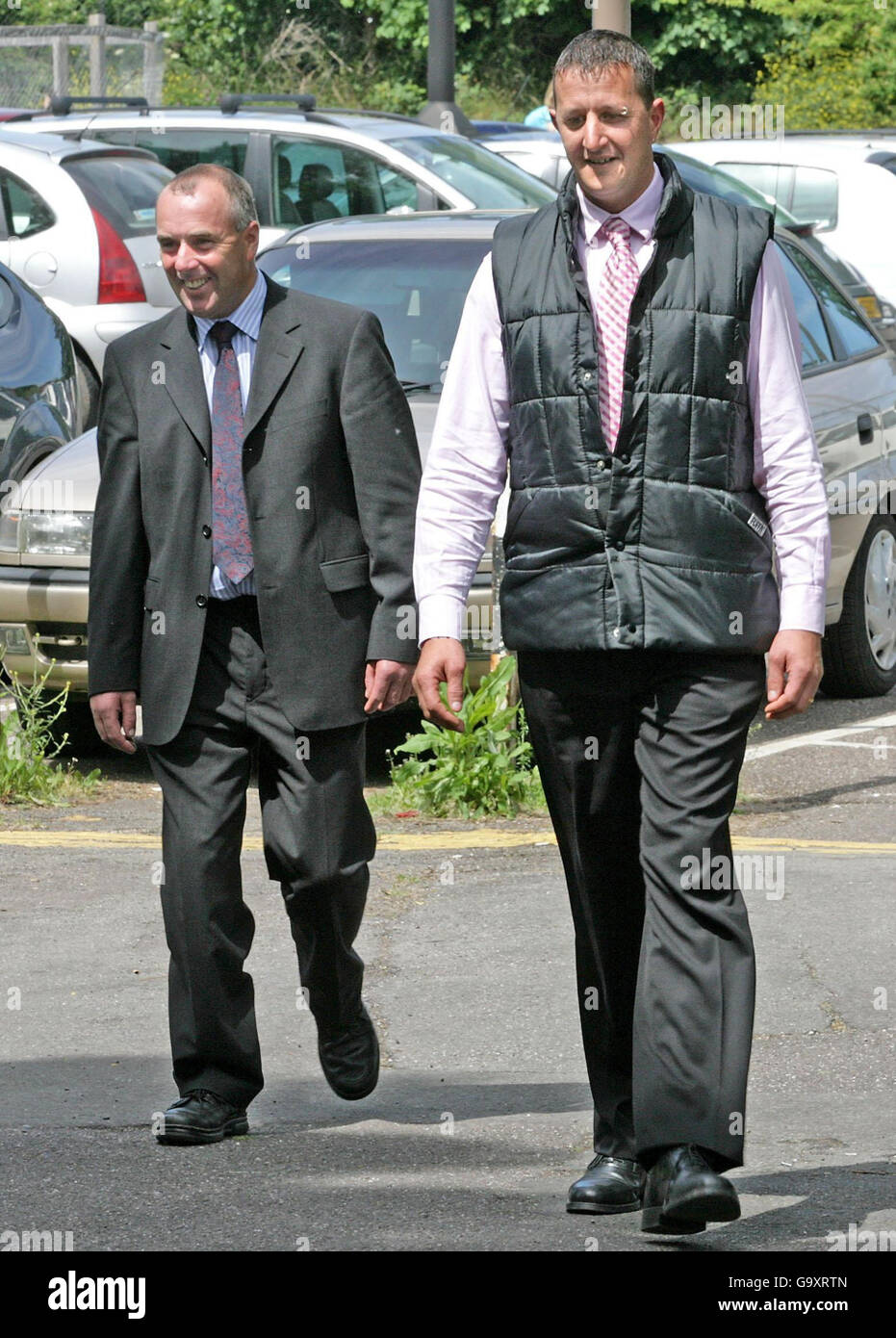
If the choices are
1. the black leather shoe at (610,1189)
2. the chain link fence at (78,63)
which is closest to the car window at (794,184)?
the black leather shoe at (610,1189)

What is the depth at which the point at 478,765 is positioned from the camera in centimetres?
774

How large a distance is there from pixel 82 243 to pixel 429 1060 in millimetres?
8854

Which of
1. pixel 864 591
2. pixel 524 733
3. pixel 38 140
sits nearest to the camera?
pixel 524 733

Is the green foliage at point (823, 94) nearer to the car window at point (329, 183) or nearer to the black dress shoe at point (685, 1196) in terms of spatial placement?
the car window at point (329, 183)

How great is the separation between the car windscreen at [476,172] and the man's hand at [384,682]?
976 cm

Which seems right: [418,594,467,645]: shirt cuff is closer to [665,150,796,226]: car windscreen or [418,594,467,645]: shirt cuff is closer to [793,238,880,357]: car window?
[793,238,880,357]: car window

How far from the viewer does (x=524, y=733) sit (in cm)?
780

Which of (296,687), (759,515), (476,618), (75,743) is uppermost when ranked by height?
(759,515)
